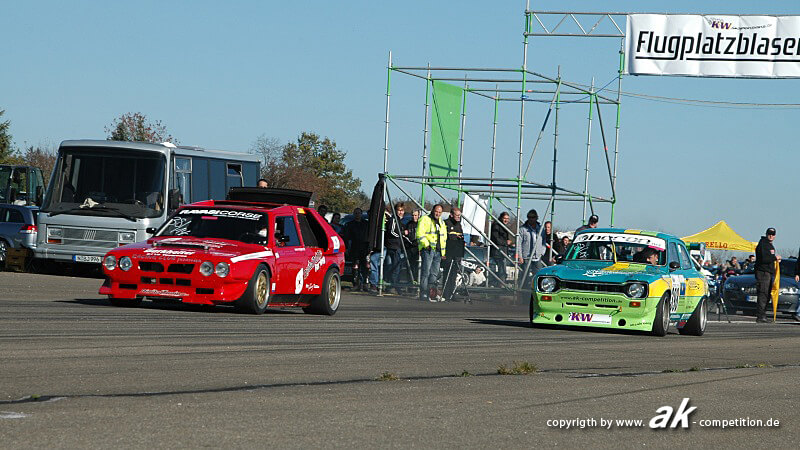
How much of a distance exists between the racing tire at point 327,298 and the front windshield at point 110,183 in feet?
26.5

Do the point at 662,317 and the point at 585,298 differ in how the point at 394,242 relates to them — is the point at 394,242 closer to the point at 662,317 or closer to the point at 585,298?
the point at 585,298

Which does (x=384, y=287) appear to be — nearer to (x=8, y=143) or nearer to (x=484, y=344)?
(x=484, y=344)

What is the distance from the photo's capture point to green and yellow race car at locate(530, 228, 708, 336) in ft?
53.4

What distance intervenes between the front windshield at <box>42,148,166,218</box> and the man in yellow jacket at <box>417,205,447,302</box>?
16.8 ft

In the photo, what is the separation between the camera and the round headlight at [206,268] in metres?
15.1

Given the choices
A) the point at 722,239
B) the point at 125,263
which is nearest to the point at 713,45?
the point at 125,263

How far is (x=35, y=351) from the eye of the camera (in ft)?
32.2

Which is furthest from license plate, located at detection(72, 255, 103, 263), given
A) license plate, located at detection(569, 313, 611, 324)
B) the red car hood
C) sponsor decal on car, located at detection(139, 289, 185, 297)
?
license plate, located at detection(569, 313, 611, 324)

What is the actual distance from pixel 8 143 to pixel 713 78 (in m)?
55.0

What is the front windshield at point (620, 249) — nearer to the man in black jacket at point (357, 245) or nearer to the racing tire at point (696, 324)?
the racing tire at point (696, 324)

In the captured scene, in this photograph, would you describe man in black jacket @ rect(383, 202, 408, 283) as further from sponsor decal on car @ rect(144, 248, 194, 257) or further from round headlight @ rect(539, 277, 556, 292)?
sponsor decal on car @ rect(144, 248, 194, 257)

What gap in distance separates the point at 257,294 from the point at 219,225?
123cm

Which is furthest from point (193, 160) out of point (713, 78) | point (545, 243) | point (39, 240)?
point (713, 78)

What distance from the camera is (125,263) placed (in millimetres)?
15320
